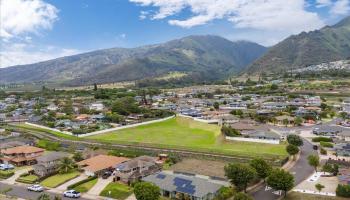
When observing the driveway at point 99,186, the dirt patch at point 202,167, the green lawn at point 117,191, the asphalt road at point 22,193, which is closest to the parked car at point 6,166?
the asphalt road at point 22,193

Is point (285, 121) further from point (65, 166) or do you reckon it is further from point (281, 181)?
point (65, 166)

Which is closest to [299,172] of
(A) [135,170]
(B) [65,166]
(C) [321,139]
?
(C) [321,139]

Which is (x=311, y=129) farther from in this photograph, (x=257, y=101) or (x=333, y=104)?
(x=257, y=101)

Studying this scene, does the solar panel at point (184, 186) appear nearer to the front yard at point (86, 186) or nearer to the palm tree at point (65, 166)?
the front yard at point (86, 186)

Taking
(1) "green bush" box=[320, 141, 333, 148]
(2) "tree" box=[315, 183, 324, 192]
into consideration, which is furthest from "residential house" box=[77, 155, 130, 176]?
(1) "green bush" box=[320, 141, 333, 148]

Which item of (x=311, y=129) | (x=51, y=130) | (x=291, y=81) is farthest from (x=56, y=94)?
(x=311, y=129)

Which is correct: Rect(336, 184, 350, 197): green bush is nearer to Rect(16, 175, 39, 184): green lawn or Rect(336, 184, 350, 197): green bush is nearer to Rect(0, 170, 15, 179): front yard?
Rect(16, 175, 39, 184): green lawn
